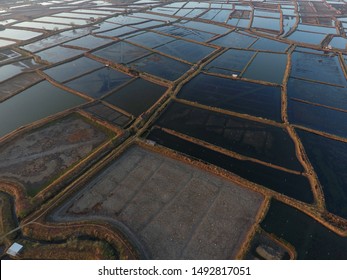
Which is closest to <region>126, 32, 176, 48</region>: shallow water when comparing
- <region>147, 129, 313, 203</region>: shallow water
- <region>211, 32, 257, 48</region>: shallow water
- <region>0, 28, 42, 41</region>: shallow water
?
<region>211, 32, 257, 48</region>: shallow water

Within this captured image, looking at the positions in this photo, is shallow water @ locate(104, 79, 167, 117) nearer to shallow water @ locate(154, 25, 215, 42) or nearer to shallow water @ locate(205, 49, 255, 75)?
shallow water @ locate(205, 49, 255, 75)

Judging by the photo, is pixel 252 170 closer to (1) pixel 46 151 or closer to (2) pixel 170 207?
(2) pixel 170 207

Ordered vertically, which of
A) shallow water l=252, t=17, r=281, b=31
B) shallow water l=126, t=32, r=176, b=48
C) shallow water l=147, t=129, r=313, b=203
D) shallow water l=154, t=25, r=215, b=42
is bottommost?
shallow water l=147, t=129, r=313, b=203

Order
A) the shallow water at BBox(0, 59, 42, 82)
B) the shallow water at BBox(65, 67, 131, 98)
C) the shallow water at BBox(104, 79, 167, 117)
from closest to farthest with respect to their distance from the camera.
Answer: the shallow water at BBox(104, 79, 167, 117) < the shallow water at BBox(65, 67, 131, 98) < the shallow water at BBox(0, 59, 42, 82)

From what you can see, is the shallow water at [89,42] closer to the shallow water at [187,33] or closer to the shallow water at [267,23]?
the shallow water at [187,33]

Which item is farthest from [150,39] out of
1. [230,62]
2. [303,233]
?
[303,233]

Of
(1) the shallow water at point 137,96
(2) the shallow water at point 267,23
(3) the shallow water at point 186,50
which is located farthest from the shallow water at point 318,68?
(1) the shallow water at point 137,96

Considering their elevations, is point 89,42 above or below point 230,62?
above

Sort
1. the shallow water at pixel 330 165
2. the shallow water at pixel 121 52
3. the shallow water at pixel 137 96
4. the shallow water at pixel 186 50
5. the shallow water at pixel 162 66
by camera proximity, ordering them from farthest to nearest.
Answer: the shallow water at pixel 186 50
the shallow water at pixel 121 52
the shallow water at pixel 162 66
the shallow water at pixel 137 96
the shallow water at pixel 330 165

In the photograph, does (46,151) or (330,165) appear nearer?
(330,165)
